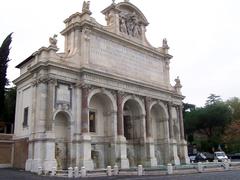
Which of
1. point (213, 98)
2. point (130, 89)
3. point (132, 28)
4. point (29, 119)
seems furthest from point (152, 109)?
point (213, 98)

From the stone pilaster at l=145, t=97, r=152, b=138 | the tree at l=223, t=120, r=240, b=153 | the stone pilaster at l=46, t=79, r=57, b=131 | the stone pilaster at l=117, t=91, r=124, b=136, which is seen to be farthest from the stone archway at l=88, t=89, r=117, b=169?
the tree at l=223, t=120, r=240, b=153

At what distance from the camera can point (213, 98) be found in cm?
7056

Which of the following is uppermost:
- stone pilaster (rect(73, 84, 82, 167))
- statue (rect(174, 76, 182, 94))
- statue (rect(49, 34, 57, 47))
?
statue (rect(49, 34, 57, 47))

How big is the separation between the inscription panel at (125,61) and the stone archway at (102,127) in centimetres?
326

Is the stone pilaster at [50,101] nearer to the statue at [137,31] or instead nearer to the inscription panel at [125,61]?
the inscription panel at [125,61]

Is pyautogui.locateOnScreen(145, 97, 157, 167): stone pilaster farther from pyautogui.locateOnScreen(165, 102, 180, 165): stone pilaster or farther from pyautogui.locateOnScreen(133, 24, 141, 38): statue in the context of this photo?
pyautogui.locateOnScreen(133, 24, 141, 38): statue

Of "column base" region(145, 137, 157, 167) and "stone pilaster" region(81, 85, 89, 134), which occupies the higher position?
"stone pilaster" region(81, 85, 89, 134)

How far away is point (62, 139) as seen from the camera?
88.1 ft

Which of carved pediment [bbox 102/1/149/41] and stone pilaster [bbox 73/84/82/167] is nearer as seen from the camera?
stone pilaster [bbox 73/84/82/167]

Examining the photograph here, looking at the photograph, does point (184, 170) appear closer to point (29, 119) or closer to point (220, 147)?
point (29, 119)

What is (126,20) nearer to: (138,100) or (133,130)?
(138,100)

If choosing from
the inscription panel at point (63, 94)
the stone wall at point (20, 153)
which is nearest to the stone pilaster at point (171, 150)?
the inscription panel at point (63, 94)

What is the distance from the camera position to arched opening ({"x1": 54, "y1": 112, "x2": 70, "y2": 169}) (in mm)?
26188

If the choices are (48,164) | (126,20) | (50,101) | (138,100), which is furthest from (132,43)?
(48,164)
